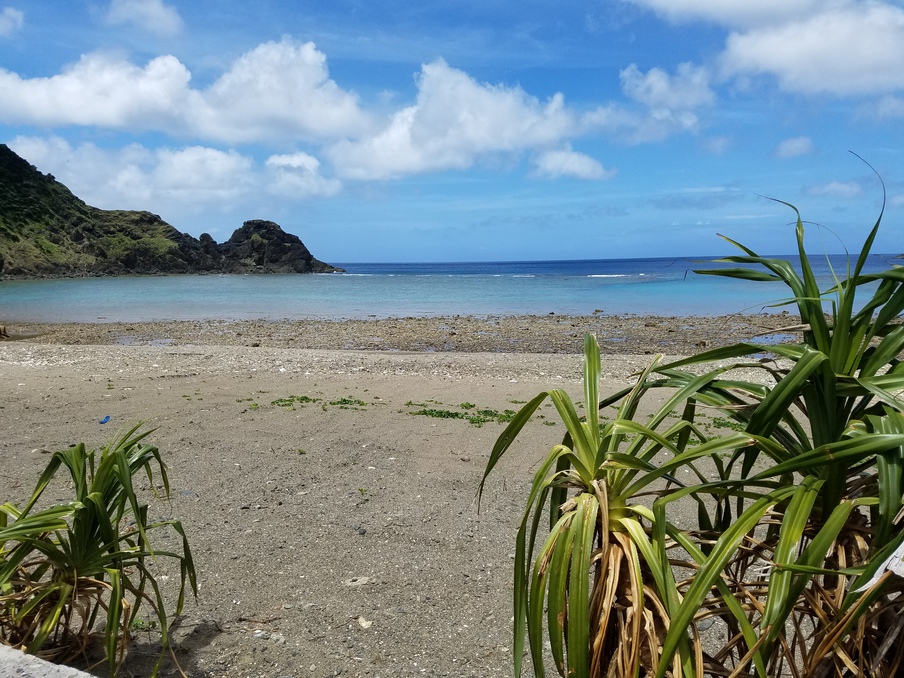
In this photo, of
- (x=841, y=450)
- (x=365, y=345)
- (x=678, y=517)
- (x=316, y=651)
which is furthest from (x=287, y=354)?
(x=841, y=450)

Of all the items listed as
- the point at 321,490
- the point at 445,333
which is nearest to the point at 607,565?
the point at 321,490

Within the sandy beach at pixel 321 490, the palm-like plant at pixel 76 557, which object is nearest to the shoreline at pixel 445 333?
the sandy beach at pixel 321 490

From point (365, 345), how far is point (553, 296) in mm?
22364

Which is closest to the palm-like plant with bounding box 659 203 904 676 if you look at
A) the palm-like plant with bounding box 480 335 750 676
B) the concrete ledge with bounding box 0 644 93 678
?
the palm-like plant with bounding box 480 335 750 676

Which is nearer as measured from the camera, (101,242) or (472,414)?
(472,414)

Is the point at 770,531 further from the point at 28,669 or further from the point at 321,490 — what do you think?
Answer: the point at 321,490

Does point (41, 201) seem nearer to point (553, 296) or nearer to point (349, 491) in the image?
point (553, 296)

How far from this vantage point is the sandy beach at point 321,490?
3.23 meters

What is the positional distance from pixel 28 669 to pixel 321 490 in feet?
11.3

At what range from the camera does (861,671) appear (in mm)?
1465

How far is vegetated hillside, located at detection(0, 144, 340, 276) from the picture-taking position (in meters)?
74.6

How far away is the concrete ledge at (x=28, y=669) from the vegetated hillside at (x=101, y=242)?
7453 cm

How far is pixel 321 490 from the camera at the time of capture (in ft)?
17.3

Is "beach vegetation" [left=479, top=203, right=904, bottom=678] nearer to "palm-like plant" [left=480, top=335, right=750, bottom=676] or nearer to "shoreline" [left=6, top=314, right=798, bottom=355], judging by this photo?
"palm-like plant" [left=480, top=335, right=750, bottom=676]
